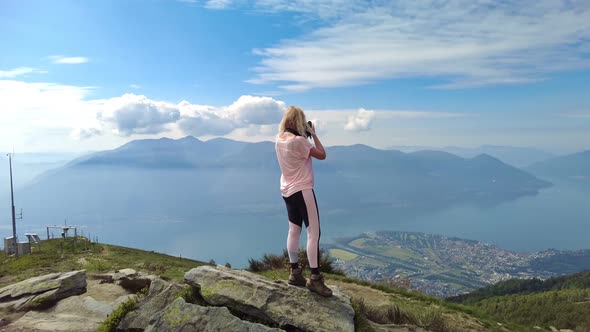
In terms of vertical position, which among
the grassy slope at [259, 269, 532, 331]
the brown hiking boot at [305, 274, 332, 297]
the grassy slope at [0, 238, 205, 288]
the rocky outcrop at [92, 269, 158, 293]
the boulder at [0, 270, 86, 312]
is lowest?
the grassy slope at [259, 269, 532, 331]

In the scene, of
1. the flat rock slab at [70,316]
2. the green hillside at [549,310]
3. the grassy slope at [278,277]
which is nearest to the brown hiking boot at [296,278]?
the grassy slope at [278,277]

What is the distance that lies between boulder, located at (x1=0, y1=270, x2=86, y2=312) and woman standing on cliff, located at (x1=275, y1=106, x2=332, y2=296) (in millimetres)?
5423

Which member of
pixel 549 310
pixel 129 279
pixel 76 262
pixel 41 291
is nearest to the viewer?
pixel 41 291

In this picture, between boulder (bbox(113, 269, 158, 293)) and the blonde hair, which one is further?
boulder (bbox(113, 269, 158, 293))

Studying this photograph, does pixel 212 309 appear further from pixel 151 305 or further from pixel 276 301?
pixel 151 305

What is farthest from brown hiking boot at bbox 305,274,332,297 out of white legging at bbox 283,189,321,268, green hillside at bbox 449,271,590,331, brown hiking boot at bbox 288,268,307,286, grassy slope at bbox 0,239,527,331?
green hillside at bbox 449,271,590,331

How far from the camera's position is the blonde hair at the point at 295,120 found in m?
6.23

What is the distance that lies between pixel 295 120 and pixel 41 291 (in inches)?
261

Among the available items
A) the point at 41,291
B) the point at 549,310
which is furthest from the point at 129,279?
the point at 549,310

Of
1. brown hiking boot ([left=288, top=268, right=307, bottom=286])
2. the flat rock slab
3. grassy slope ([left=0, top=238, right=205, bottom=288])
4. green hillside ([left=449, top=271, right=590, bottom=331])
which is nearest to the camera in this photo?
the flat rock slab

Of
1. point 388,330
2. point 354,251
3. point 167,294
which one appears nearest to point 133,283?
point 167,294

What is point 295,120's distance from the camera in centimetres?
623

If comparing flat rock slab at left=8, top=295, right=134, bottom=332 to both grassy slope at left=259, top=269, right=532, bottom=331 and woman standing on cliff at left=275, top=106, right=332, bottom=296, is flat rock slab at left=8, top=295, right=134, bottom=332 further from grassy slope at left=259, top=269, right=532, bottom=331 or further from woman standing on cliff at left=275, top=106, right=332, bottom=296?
woman standing on cliff at left=275, top=106, right=332, bottom=296

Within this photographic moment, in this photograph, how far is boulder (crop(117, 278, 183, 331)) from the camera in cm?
627
